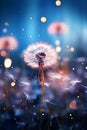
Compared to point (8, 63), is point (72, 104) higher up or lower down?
lower down

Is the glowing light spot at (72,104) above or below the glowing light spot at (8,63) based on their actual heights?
below

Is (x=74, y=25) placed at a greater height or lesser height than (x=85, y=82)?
greater

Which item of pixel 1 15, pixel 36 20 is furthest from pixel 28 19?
pixel 1 15

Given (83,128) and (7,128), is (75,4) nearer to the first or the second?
(83,128)

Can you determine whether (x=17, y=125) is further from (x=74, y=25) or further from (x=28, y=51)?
(x=74, y=25)

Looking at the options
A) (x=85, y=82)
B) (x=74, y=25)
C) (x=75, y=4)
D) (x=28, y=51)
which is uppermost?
(x=75, y=4)

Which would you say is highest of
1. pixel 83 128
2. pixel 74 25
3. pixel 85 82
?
pixel 74 25

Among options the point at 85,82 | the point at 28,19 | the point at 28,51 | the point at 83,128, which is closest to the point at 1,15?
the point at 28,19

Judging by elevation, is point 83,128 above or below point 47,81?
below

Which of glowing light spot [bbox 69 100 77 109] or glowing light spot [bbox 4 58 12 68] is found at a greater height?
glowing light spot [bbox 4 58 12 68]
